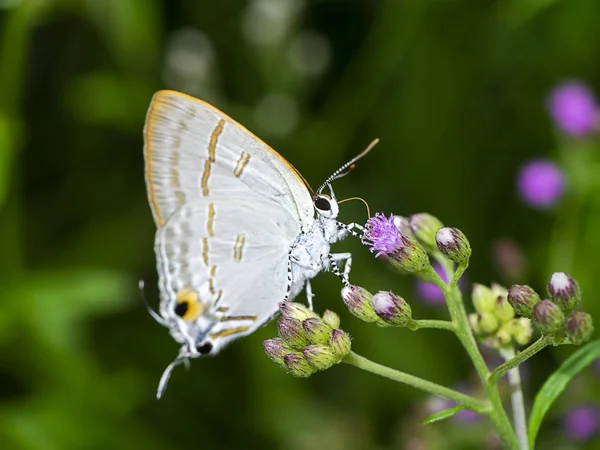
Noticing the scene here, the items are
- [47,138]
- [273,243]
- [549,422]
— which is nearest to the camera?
[273,243]

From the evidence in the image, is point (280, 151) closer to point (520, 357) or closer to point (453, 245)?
point (453, 245)

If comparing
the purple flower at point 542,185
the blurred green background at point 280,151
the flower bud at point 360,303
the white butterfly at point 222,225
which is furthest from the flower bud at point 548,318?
the purple flower at point 542,185

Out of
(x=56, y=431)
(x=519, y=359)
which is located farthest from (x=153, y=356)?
(x=519, y=359)

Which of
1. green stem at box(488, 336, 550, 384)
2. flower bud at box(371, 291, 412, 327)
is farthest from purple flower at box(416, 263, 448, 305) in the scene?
green stem at box(488, 336, 550, 384)

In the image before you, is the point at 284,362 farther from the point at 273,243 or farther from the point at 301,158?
the point at 301,158

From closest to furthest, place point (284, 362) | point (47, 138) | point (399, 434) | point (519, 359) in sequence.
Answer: point (519, 359)
point (284, 362)
point (399, 434)
point (47, 138)

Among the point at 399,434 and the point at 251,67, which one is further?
the point at 251,67

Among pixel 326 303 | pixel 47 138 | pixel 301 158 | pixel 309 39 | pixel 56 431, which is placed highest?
pixel 309 39
